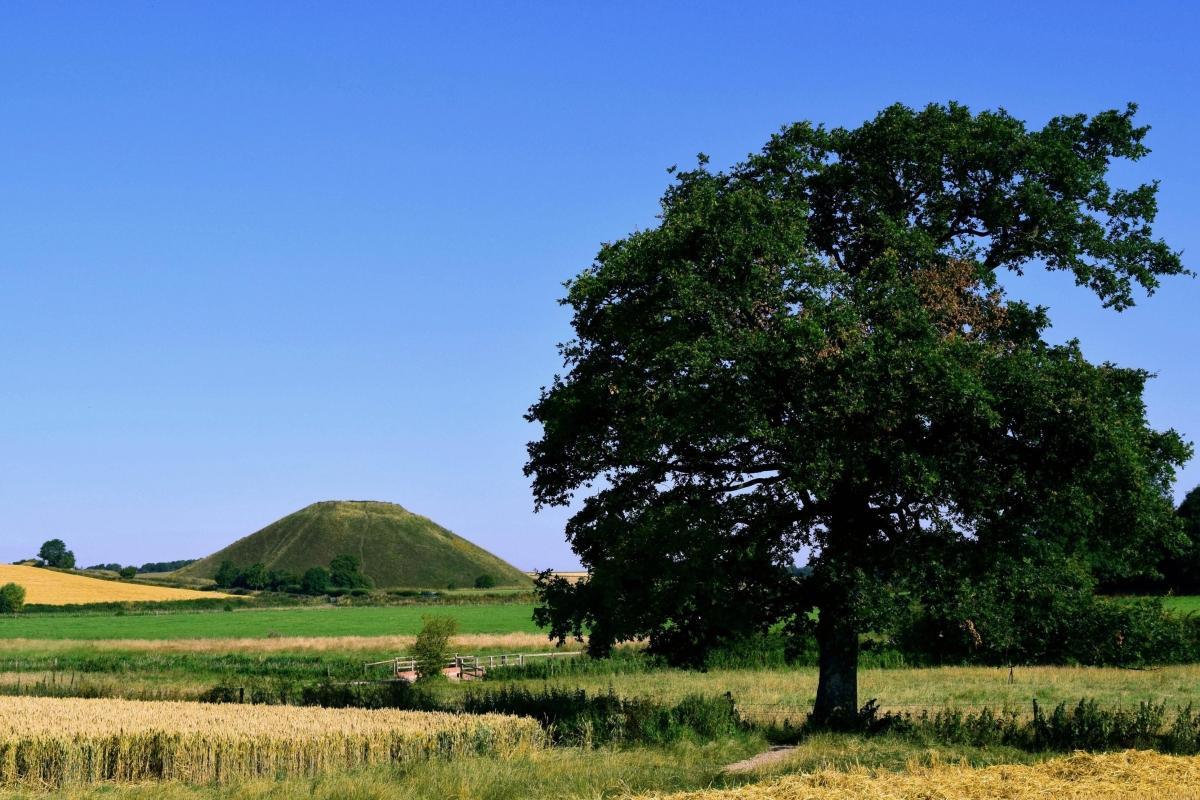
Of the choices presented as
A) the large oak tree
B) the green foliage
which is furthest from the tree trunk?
the green foliage

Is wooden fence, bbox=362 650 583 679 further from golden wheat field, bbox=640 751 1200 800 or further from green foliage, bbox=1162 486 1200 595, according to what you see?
green foliage, bbox=1162 486 1200 595

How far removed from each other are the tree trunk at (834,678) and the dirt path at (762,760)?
8.26 ft

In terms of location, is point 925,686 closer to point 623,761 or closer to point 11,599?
point 623,761

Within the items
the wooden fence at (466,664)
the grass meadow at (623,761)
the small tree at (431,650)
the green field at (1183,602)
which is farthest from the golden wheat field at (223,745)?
the green field at (1183,602)

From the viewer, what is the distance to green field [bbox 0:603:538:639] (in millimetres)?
97938

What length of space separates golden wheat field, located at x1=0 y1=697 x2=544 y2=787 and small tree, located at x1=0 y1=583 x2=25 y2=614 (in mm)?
119511

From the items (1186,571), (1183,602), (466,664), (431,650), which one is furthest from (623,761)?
(1186,571)

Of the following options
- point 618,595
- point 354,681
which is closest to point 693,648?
point 618,595

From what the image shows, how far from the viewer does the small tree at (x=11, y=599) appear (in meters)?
132

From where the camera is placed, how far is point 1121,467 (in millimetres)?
26500

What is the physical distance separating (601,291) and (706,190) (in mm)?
4046

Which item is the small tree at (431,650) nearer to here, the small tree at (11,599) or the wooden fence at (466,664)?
the wooden fence at (466,664)

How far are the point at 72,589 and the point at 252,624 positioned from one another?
57.3m

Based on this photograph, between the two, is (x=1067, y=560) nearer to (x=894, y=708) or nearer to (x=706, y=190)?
(x=894, y=708)
